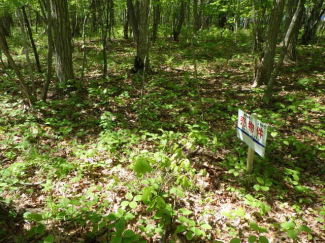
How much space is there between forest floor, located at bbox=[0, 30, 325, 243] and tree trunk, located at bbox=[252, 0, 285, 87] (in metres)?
0.48

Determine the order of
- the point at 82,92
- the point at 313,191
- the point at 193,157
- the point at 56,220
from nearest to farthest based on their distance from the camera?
the point at 56,220 → the point at 313,191 → the point at 193,157 → the point at 82,92

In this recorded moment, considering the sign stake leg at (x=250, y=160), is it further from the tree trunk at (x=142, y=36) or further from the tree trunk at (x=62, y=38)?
the tree trunk at (x=62, y=38)

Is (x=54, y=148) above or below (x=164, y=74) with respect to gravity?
below

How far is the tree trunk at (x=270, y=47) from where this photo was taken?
536cm

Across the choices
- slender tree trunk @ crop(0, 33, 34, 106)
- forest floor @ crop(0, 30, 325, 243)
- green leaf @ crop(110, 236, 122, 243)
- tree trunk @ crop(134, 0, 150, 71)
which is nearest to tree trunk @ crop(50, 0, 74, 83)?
forest floor @ crop(0, 30, 325, 243)

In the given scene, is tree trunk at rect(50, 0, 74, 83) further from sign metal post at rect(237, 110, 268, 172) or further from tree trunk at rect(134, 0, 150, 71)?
sign metal post at rect(237, 110, 268, 172)

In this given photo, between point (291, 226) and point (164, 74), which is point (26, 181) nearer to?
point (291, 226)

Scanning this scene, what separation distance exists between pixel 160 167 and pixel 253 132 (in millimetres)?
1321

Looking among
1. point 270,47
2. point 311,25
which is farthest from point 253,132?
point 311,25

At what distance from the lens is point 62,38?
18.2 feet

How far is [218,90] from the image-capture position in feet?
20.4

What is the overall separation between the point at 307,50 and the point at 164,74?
24.6 feet

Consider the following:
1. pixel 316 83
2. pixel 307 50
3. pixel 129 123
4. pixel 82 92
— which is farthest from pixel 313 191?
pixel 307 50

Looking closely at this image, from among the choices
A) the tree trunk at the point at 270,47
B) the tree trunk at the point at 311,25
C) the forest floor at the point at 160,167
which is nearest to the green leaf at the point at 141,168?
the forest floor at the point at 160,167
